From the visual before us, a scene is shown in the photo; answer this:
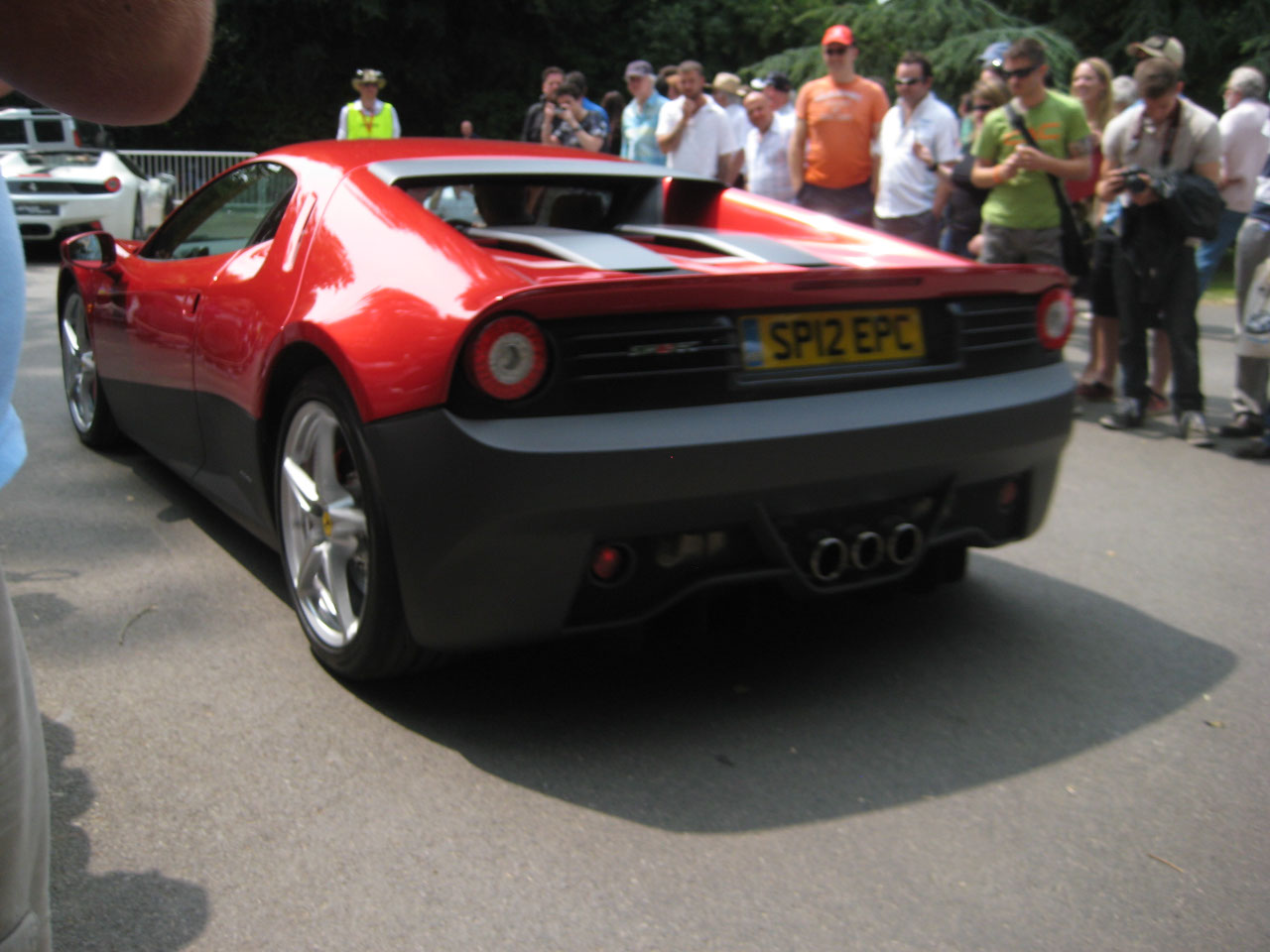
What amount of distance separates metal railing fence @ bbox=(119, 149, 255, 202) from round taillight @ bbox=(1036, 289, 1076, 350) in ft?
66.7

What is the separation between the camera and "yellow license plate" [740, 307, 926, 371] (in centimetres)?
289

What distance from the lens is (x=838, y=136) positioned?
816cm

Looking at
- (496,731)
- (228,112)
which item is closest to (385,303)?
(496,731)

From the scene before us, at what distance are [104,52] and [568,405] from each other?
165 cm

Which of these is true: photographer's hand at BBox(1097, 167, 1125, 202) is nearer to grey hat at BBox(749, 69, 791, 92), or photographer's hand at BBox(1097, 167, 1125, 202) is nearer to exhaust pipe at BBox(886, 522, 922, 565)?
grey hat at BBox(749, 69, 791, 92)

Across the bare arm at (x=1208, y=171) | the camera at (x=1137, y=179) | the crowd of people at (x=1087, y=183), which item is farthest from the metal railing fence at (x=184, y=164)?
the bare arm at (x=1208, y=171)

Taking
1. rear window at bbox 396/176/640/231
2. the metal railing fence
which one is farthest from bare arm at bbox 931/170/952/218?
the metal railing fence

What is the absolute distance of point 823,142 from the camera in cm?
820

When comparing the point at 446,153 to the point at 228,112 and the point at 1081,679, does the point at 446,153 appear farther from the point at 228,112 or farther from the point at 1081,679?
the point at 228,112

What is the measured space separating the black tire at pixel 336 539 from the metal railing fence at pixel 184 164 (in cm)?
1992

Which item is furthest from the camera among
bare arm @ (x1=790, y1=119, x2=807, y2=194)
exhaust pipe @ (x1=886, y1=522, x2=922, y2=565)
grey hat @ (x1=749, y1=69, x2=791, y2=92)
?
grey hat @ (x1=749, y1=69, x2=791, y2=92)

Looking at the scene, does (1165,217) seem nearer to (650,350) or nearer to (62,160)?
(650,350)

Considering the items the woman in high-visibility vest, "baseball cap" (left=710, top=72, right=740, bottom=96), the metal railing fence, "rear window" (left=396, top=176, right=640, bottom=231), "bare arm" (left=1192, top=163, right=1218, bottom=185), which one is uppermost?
"baseball cap" (left=710, top=72, right=740, bottom=96)

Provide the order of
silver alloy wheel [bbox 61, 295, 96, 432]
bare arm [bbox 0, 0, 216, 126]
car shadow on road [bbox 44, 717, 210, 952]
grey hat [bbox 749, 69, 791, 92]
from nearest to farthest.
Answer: bare arm [bbox 0, 0, 216, 126] → car shadow on road [bbox 44, 717, 210, 952] → silver alloy wheel [bbox 61, 295, 96, 432] → grey hat [bbox 749, 69, 791, 92]
